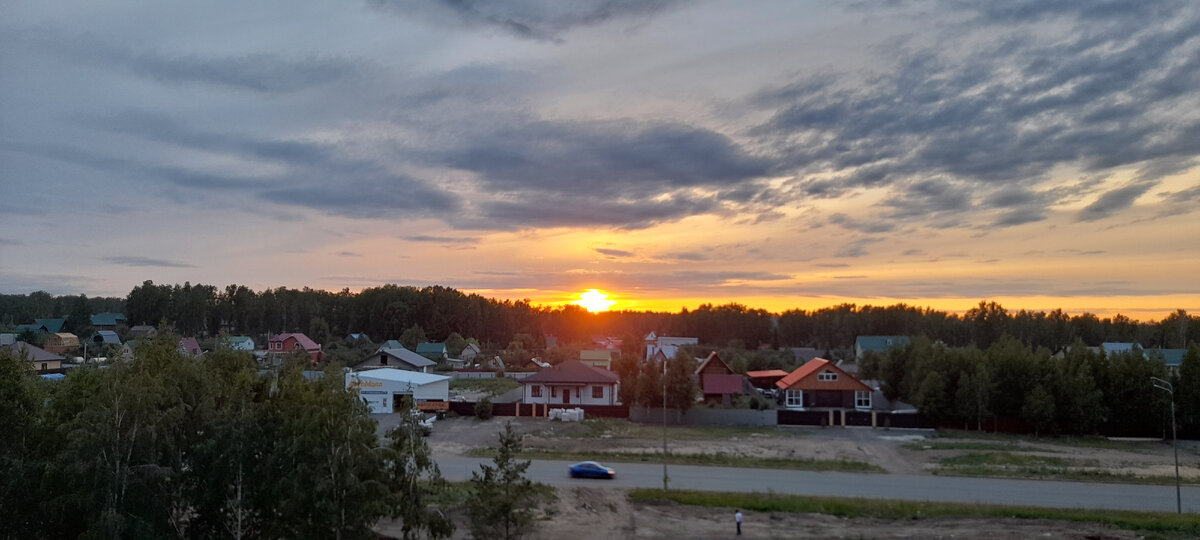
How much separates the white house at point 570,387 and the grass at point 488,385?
9.25 m

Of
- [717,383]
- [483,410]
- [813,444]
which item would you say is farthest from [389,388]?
[813,444]

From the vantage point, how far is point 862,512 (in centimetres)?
2345

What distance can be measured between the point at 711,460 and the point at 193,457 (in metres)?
22.5

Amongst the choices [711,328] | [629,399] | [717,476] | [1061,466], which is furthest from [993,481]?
[711,328]

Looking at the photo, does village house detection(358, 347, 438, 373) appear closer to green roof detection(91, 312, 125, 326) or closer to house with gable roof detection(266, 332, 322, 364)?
house with gable roof detection(266, 332, 322, 364)

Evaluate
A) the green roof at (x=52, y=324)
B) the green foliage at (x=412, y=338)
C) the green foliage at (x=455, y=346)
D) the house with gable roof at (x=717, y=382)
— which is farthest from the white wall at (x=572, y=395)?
the green roof at (x=52, y=324)

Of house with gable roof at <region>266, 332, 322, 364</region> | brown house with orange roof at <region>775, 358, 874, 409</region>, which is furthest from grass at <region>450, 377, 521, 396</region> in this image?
brown house with orange roof at <region>775, 358, 874, 409</region>

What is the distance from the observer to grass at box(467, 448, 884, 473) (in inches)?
1229

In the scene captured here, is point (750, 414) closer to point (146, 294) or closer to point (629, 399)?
point (629, 399)

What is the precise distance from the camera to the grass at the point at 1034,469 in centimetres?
2900

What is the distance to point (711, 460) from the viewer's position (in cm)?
3234

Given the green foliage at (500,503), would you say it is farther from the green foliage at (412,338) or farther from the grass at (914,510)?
the green foliage at (412,338)

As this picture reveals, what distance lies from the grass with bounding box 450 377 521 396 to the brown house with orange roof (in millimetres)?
24577

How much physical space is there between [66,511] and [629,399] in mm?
35472
